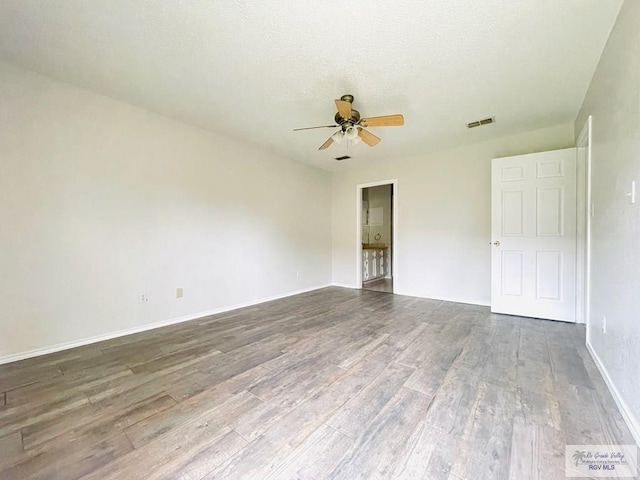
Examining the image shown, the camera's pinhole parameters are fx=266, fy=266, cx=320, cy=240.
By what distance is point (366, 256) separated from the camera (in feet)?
19.9

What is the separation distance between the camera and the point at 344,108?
243 centimetres

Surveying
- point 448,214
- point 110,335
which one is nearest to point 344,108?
point 448,214

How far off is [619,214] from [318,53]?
2409 mm

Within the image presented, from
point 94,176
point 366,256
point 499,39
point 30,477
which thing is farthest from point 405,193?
point 30,477

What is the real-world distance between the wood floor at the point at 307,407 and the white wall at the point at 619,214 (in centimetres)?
26

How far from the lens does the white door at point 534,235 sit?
3297 millimetres

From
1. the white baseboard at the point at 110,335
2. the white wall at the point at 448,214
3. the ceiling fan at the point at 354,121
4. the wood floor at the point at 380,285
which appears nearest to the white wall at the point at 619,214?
the ceiling fan at the point at 354,121

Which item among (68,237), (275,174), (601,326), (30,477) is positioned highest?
(275,174)

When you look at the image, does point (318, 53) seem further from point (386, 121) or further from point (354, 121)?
point (386, 121)

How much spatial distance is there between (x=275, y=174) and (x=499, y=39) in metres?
3.49

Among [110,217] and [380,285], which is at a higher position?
[110,217]

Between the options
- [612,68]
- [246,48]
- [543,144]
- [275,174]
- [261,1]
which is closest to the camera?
[261,1]

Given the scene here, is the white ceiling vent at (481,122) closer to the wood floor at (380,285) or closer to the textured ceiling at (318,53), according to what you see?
the textured ceiling at (318,53)

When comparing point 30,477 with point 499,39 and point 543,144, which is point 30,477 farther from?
point 543,144
